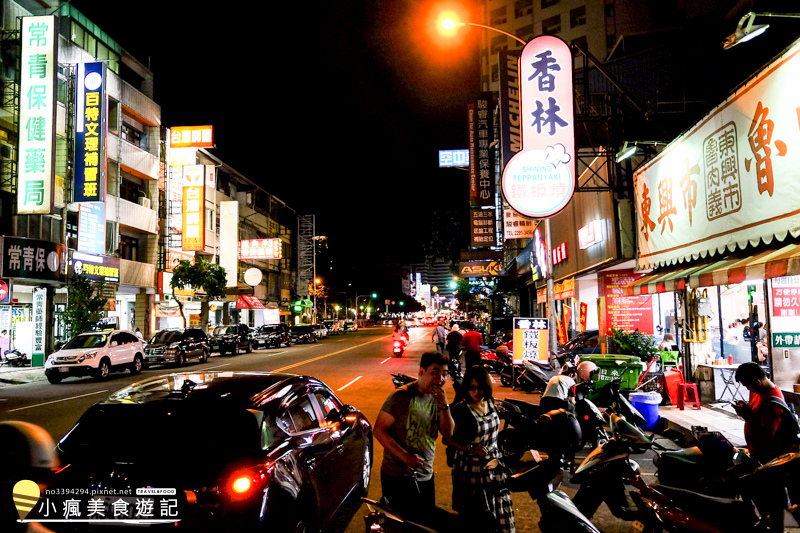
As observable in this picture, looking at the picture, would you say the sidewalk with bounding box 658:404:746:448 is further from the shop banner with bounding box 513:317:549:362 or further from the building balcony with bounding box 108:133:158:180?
the building balcony with bounding box 108:133:158:180

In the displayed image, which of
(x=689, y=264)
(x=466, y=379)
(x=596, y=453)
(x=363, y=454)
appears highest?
(x=689, y=264)

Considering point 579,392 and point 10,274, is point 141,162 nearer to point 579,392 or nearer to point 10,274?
point 10,274

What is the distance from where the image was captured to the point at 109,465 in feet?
11.6

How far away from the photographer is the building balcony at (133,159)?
31094 mm

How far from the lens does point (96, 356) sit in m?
19.2

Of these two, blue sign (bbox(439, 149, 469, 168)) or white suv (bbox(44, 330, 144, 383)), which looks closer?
white suv (bbox(44, 330, 144, 383))

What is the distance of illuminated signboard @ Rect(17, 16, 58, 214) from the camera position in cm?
2217

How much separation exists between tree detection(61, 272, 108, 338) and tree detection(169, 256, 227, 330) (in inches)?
307

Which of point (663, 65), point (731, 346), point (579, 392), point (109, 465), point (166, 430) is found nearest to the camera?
point (109, 465)

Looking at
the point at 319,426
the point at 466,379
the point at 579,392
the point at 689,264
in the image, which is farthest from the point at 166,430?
the point at 689,264

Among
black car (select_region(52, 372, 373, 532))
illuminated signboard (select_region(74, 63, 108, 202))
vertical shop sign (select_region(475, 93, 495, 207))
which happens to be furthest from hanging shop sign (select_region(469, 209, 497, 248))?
black car (select_region(52, 372, 373, 532))

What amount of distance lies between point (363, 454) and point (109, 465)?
2.84 m

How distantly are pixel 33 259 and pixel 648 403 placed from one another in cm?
2404

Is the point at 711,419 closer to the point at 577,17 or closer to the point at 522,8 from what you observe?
the point at 577,17
